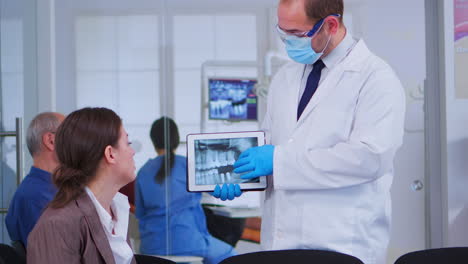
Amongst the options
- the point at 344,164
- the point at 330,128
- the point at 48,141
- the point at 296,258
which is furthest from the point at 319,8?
the point at 48,141

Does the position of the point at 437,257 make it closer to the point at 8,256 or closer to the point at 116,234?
the point at 116,234

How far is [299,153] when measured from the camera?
74.6 inches

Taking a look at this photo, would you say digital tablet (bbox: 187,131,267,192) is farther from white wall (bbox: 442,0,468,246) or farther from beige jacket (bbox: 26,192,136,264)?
white wall (bbox: 442,0,468,246)

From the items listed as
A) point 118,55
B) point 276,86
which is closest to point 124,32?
point 118,55

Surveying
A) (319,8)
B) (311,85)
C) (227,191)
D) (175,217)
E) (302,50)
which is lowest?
(175,217)

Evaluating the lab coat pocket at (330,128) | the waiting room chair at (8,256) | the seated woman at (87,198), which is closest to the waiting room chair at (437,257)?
the lab coat pocket at (330,128)

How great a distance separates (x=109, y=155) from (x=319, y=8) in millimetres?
755

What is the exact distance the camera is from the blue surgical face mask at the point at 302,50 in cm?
201

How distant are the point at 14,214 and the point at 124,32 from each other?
1428 millimetres

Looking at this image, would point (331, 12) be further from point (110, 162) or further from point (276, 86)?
point (110, 162)

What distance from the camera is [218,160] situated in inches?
80.5

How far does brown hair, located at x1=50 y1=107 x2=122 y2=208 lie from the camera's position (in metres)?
1.82

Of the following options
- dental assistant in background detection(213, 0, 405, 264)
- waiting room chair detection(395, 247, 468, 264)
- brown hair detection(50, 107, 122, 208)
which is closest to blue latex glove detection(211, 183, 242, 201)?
dental assistant in background detection(213, 0, 405, 264)

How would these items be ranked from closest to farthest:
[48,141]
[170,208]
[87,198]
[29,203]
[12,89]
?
1. [87,198]
2. [29,203]
3. [48,141]
4. [12,89]
5. [170,208]
